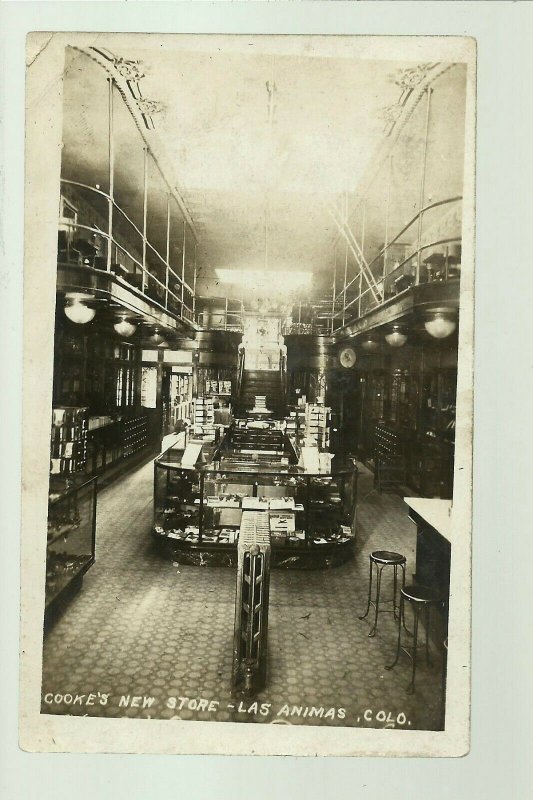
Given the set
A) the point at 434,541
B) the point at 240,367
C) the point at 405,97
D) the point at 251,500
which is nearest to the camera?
the point at 405,97

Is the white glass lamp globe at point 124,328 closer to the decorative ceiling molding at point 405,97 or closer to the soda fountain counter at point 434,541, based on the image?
the decorative ceiling molding at point 405,97

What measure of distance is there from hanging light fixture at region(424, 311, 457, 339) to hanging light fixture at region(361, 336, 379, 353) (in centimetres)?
63

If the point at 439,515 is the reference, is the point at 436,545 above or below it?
below

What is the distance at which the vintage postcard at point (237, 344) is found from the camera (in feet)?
7.54

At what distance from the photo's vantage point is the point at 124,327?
2906mm

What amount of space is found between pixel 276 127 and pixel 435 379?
5.24 ft

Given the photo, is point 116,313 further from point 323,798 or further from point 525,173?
point 323,798

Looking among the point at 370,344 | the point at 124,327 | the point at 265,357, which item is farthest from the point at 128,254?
the point at 370,344

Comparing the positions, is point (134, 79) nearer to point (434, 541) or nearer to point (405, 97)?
point (405, 97)

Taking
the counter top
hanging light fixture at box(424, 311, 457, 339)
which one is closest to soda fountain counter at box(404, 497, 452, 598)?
the counter top

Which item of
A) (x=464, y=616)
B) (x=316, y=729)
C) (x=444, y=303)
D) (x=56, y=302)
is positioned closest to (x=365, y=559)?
(x=464, y=616)

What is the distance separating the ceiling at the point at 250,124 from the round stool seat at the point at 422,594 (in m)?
2.14

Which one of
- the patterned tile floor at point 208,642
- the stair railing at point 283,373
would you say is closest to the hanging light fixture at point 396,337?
the stair railing at point 283,373

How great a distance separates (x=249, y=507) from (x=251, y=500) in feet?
0.72
